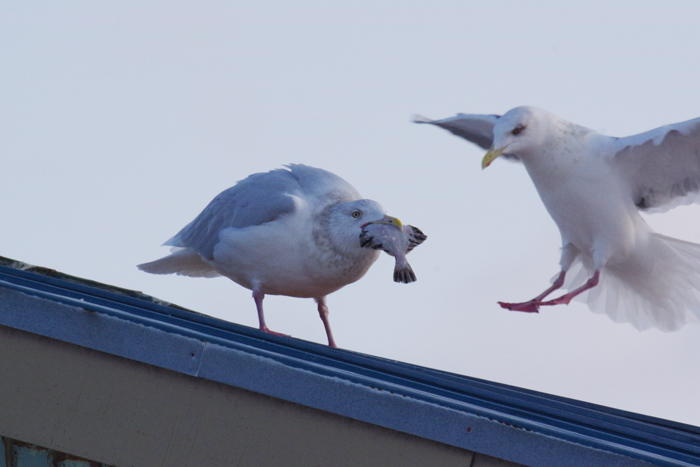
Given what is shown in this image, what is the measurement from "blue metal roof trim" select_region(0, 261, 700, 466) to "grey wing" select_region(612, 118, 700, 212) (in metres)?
2.91

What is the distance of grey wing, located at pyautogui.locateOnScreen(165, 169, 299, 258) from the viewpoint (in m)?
4.78

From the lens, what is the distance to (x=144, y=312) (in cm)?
271

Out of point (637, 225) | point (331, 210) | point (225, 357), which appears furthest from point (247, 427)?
point (637, 225)

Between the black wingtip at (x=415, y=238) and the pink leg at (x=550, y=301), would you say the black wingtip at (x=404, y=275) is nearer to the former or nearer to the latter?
the black wingtip at (x=415, y=238)

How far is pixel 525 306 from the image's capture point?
560 cm

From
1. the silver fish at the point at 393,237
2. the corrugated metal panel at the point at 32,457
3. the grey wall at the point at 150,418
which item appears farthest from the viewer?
the silver fish at the point at 393,237

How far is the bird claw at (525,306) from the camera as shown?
552 centimetres

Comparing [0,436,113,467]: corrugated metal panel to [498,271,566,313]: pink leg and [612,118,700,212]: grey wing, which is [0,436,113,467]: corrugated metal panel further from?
[612,118,700,212]: grey wing

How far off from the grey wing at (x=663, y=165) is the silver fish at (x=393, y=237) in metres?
1.76

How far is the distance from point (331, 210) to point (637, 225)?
7.15 ft

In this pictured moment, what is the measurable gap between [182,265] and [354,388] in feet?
12.2

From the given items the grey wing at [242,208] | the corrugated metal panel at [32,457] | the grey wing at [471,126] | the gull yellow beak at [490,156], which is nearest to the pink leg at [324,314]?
the grey wing at [242,208]

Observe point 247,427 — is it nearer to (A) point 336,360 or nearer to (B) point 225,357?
(B) point 225,357

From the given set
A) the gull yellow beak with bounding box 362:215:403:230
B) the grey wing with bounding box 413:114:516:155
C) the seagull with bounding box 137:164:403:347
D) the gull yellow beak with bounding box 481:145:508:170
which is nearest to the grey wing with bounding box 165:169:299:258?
the seagull with bounding box 137:164:403:347
